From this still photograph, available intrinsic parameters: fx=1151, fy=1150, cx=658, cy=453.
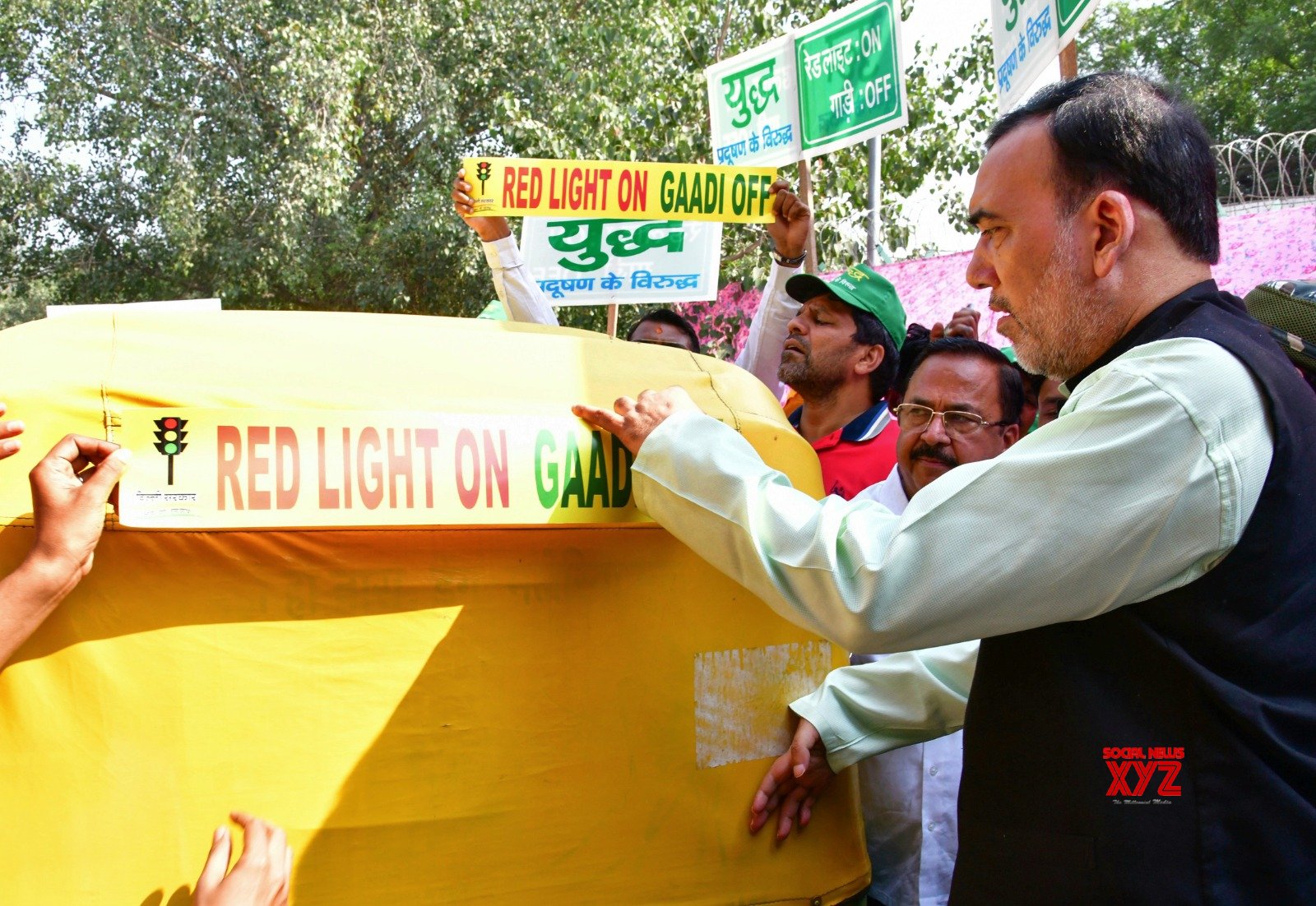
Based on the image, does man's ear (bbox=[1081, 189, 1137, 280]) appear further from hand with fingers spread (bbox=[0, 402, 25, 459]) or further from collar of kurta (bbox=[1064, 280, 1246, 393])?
hand with fingers spread (bbox=[0, 402, 25, 459])

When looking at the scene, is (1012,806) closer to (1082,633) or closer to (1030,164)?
(1082,633)

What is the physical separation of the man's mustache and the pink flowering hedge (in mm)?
1674

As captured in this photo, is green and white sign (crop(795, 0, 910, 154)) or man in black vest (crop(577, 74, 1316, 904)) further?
green and white sign (crop(795, 0, 910, 154))

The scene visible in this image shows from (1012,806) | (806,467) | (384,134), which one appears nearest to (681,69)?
(384,134)

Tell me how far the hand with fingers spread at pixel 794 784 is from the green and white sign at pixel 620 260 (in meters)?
3.33

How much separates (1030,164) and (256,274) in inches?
492

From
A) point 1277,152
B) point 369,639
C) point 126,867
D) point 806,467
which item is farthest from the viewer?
point 1277,152

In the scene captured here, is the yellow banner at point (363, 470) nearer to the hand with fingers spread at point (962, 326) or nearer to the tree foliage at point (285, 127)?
the hand with fingers spread at point (962, 326)

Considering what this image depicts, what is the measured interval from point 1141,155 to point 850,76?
12.2ft

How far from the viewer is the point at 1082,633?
1504 mm

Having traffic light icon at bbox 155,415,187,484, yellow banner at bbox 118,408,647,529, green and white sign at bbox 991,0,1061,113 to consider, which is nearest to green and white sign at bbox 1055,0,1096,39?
green and white sign at bbox 991,0,1061,113

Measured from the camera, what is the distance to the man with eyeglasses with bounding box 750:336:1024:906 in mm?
1967

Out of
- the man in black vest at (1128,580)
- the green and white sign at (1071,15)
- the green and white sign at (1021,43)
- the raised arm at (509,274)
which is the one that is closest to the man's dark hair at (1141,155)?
the man in black vest at (1128,580)

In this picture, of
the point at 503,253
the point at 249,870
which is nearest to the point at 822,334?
the point at 503,253
